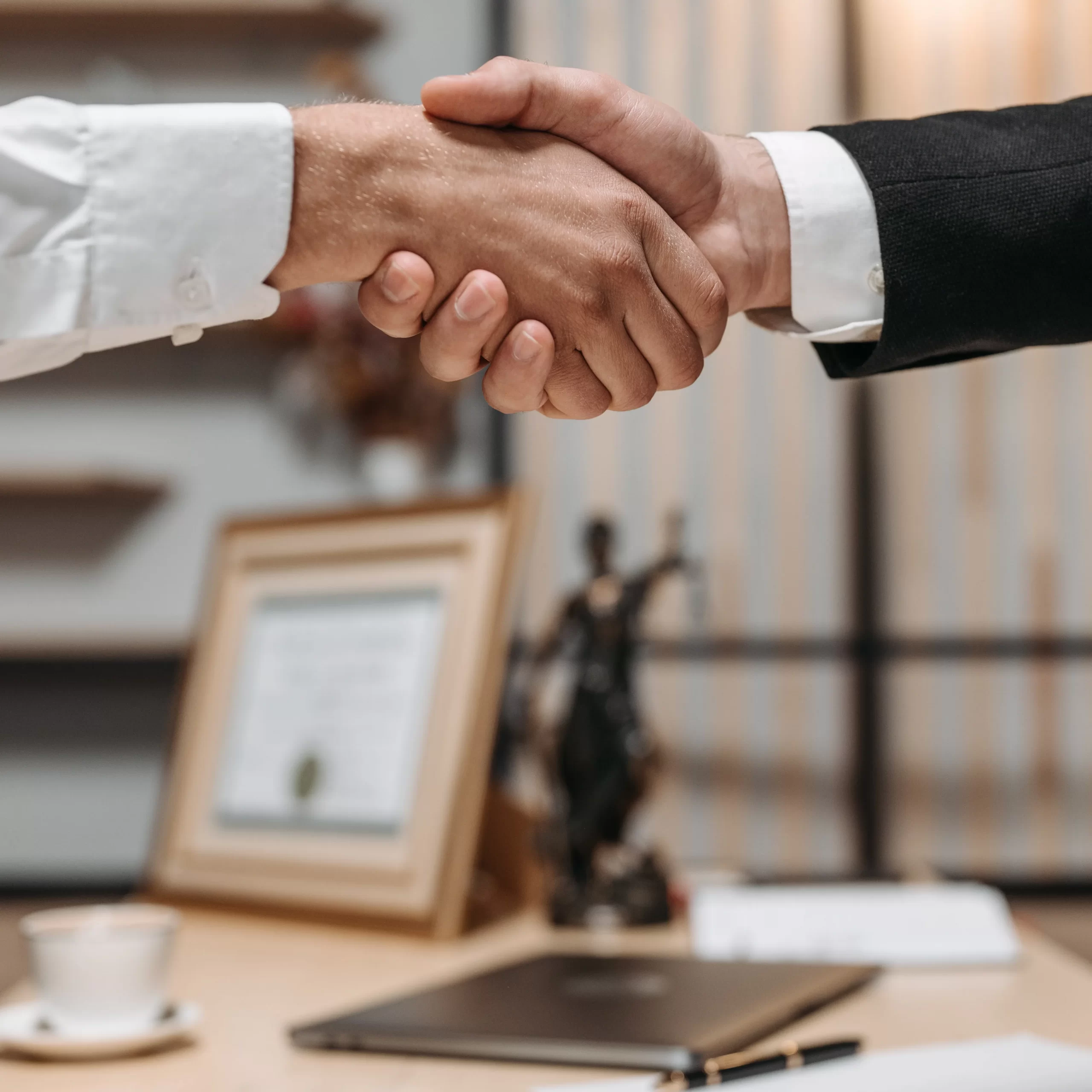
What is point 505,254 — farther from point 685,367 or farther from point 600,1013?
point 600,1013

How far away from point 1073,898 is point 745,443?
3.22ft

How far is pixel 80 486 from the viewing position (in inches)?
87.5

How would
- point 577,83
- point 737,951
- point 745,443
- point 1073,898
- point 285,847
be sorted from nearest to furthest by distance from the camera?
point 577,83
point 737,951
point 285,847
point 1073,898
point 745,443

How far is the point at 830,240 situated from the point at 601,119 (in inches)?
7.5

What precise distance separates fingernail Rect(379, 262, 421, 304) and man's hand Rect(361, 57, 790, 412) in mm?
13

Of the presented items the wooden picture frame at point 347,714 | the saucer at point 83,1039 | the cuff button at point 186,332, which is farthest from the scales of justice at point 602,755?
the cuff button at point 186,332

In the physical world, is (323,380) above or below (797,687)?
above

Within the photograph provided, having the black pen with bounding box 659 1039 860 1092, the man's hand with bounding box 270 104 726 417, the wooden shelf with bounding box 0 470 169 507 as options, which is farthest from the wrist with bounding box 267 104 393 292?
the wooden shelf with bounding box 0 470 169 507

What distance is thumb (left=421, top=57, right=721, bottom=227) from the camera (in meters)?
0.90

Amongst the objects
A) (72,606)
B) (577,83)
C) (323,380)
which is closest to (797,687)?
(323,380)

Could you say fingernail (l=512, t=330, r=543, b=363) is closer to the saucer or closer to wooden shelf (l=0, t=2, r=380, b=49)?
the saucer

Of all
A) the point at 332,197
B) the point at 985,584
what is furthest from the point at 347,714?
the point at 985,584

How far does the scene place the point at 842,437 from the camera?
7.60 ft

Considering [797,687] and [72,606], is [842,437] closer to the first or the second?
[797,687]
